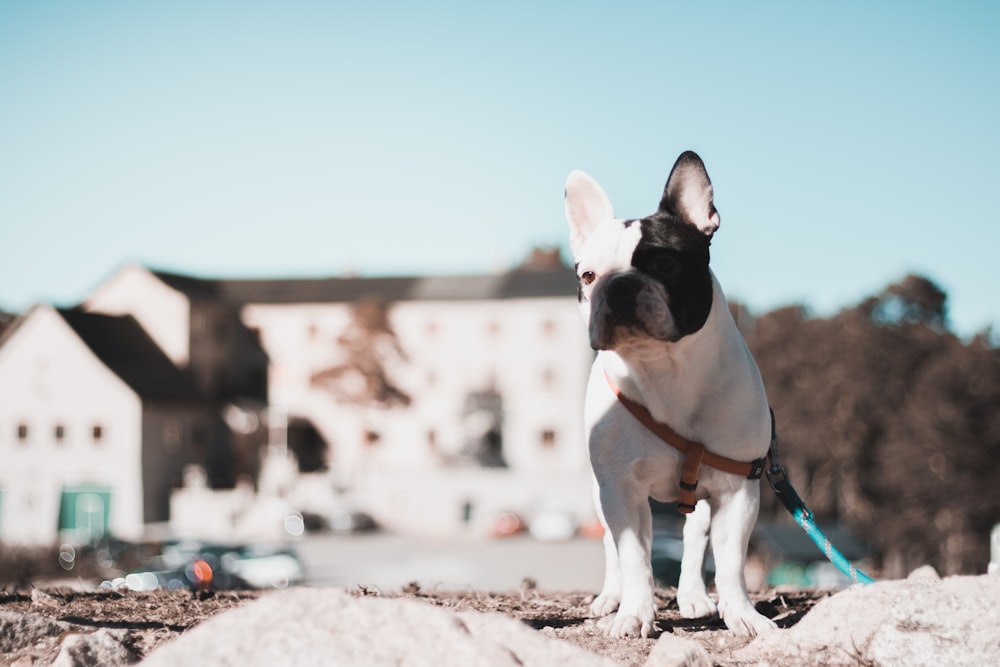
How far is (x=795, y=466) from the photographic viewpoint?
2842 inches

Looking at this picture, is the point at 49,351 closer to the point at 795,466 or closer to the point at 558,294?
the point at 558,294

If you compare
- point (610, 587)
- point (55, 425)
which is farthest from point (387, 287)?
point (610, 587)

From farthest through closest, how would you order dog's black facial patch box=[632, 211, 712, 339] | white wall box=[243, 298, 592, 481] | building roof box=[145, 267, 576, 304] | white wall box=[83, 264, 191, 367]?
building roof box=[145, 267, 576, 304]
white wall box=[83, 264, 191, 367]
white wall box=[243, 298, 592, 481]
dog's black facial patch box=[632, 211, 712, 339]

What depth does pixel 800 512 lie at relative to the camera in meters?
6.56

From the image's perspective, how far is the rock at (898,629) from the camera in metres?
4.88

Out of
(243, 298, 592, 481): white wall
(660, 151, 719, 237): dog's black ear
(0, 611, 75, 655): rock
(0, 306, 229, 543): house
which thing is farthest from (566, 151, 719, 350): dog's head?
(243, 298, 592, 481): white wall

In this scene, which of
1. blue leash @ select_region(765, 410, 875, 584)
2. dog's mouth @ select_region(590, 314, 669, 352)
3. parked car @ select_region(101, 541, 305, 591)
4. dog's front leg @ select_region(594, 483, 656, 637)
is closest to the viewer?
dog's mouth @ select_region(590, 314, 669, 352)

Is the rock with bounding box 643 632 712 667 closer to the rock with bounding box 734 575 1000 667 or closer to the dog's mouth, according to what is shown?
the rock with bounding box 734 575 1000 667

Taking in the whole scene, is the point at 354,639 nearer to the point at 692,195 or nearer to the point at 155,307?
the point at 692,195

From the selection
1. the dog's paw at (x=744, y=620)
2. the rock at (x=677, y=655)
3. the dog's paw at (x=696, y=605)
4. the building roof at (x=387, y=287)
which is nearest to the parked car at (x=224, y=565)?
the dog's paw at (x=696, y=605)

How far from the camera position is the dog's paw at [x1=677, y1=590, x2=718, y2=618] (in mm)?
6656

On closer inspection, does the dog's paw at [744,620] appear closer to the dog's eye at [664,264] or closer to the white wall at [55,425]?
the dog's eye at [664,264]

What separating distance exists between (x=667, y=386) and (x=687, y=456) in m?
0.35

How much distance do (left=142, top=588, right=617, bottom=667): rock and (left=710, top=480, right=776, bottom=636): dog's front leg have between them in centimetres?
185
